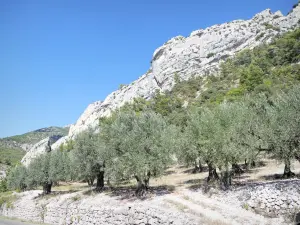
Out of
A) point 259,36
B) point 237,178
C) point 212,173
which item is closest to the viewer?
point 212,173

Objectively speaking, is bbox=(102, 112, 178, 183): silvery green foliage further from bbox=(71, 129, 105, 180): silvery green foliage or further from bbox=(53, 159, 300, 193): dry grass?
bbox=(71, 129, 105, 180): silvery green foliage

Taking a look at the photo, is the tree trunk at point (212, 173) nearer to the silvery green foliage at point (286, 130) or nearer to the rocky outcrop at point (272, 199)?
the silvery green foliage at point (286, 130)

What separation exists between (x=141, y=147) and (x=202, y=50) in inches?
5747

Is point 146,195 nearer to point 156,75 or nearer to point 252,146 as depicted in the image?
point 252,146

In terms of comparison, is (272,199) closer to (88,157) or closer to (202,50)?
(88,157)

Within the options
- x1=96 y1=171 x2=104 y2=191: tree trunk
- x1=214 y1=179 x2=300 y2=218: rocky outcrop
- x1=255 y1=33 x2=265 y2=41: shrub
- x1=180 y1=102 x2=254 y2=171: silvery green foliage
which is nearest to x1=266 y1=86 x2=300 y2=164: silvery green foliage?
x1=180 y1=102 x2=254 y2=171: silvery green foliage

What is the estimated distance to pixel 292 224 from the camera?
18875 mm

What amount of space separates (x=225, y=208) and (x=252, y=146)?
763cm

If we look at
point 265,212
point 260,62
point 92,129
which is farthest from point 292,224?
point 260,62

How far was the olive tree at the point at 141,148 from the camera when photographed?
3008 centimetres

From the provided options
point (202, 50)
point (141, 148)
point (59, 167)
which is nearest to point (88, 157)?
point (141, 148)

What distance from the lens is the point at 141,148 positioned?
30.7 meters

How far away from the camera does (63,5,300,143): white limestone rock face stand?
474 ft

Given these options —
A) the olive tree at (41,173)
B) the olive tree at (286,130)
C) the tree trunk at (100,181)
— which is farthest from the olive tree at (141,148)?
the olive tree at (41,173)
